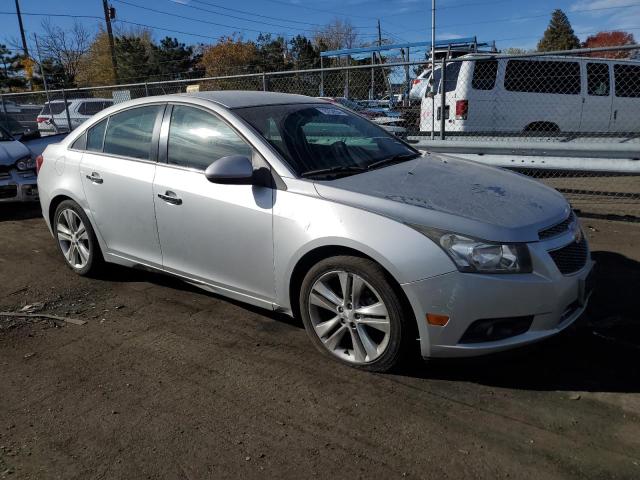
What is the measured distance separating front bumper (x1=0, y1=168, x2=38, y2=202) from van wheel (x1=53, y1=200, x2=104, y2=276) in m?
3.33

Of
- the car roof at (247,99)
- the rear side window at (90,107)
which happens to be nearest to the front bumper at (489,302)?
the car roof at (247,99)

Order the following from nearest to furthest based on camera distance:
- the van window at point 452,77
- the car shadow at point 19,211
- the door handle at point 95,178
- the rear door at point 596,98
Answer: the door handle at point 95,178 → the car shadow at point 19,211 → the van window at point 452,77 → the rear door at point 596,98

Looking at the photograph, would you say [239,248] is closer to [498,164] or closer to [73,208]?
[73,208]

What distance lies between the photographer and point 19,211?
325 inches

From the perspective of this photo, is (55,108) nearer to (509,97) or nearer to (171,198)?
(509,97)

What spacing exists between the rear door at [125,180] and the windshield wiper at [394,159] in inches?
64.8

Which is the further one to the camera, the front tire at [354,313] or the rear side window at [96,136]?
the rear side window at [96,136]

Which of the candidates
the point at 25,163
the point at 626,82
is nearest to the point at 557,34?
the point at 626,82

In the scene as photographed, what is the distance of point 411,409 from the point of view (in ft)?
9.09

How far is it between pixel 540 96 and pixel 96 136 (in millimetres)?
7896

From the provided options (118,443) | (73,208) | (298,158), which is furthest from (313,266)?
(73,208)

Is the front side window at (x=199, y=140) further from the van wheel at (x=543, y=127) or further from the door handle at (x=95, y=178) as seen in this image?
the van wheel at (x=543, y=127)

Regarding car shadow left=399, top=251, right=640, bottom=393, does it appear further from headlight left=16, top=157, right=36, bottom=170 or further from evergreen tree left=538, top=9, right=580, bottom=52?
evergreen tree left=538, top=9, right=580, bottom=52

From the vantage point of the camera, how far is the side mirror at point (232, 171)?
3291mm
